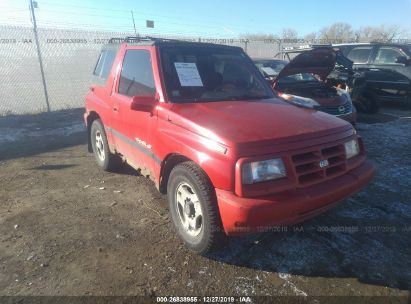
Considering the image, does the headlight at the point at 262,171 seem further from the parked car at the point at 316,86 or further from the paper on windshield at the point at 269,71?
the paper on windshield at the point at 269,71

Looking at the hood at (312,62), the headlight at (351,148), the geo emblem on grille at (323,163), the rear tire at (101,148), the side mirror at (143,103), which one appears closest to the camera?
the geo emblem on grille at (323,163)

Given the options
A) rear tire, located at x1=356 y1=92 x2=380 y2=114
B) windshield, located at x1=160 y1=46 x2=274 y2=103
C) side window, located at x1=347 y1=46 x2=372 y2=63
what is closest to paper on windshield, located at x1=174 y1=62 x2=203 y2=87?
windshield, located at x1=160 y1=46 x2=274 y2=103

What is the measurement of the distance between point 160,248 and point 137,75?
2043 millimetres

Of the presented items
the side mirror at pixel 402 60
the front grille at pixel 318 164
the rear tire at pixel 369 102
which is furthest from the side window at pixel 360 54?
the front grille at pixel 318 164

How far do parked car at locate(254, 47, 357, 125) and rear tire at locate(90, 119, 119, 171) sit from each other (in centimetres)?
325

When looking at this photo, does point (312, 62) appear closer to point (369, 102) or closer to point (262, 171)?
point (369, 102)

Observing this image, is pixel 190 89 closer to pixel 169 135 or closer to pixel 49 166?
pixel 169 135

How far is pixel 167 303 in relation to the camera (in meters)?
2.65

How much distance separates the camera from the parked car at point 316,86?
6.72 meters

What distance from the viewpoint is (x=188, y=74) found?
367cm

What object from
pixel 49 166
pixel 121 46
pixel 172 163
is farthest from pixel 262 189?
pixel 49 166

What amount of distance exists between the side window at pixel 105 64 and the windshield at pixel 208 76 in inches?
55.8

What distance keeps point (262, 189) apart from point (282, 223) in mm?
330

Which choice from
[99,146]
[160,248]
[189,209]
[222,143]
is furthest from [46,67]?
[222,143]
